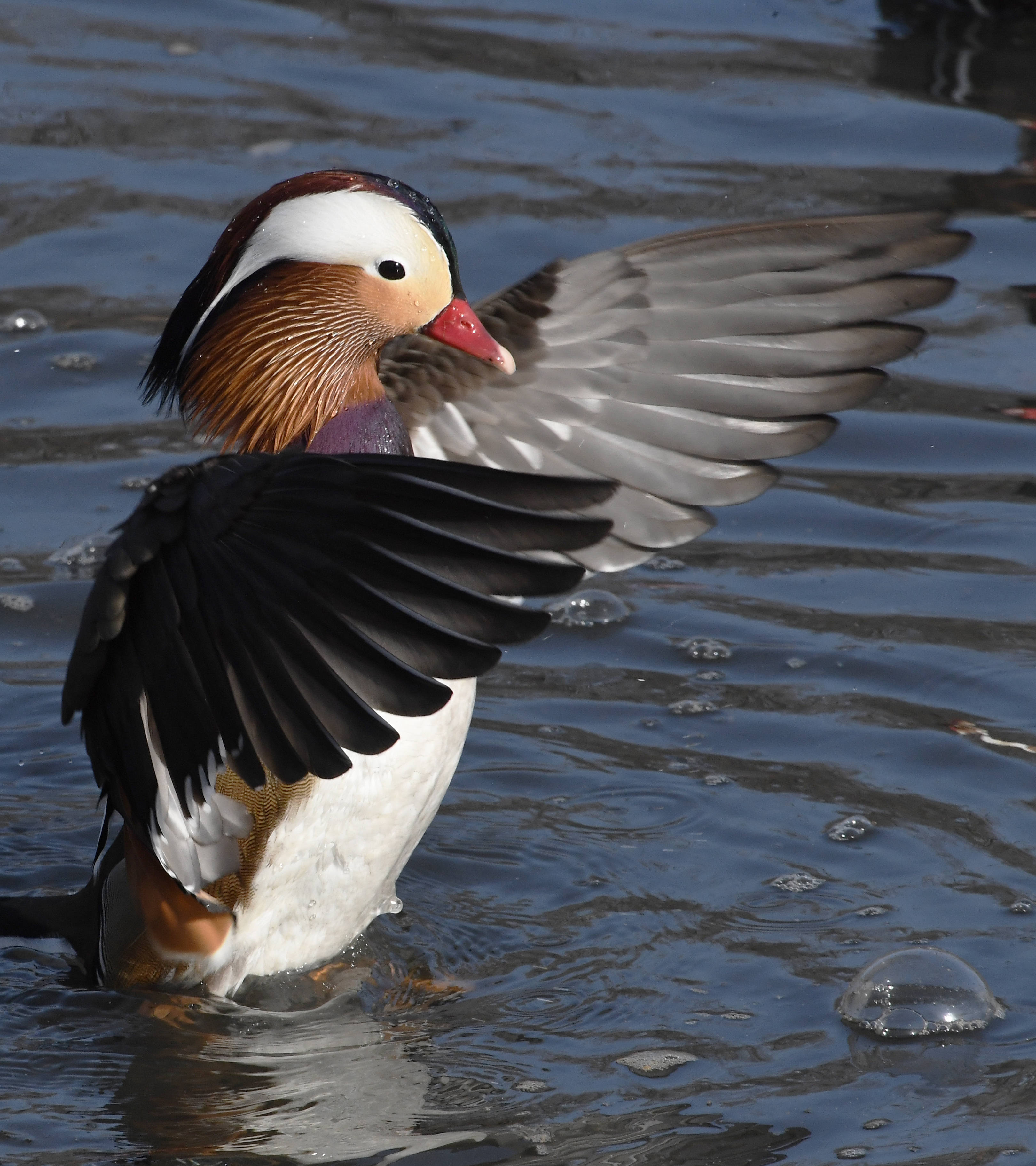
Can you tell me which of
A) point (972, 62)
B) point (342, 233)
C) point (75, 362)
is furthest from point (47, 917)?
point (972, 62)

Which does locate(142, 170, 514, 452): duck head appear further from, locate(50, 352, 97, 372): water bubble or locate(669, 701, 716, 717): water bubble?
locate(50, 352, 97, 372): water bubble

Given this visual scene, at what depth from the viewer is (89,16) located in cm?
886

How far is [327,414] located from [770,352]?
958mm

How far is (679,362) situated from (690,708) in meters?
1.07

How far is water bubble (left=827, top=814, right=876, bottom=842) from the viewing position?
14.5ft

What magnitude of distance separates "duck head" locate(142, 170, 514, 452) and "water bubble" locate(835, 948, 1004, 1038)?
144 cm

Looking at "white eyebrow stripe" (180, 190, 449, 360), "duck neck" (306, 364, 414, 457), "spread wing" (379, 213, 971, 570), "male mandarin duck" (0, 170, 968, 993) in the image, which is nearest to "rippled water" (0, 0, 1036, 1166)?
"male mandarin duck" (0, 170, 968, 993)

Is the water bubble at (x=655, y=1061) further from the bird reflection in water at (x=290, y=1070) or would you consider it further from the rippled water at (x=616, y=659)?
the bird reflection in water at (x=290, y=1070)

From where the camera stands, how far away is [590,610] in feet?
17.7

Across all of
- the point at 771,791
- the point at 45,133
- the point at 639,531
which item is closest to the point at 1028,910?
the point at 771,791

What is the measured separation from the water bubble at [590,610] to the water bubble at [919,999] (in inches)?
69.5

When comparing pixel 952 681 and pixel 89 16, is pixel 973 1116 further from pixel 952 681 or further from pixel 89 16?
pixel 89 16

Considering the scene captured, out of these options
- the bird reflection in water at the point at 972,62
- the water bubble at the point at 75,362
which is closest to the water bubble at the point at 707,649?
the water bubble at the point at 75,362

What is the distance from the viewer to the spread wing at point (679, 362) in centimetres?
400
